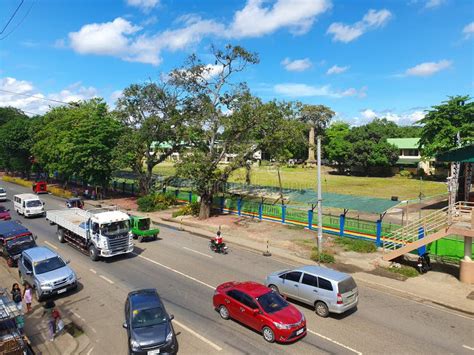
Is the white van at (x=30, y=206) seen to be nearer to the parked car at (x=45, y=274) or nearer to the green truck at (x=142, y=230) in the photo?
the green truck at (x=142, y=230)

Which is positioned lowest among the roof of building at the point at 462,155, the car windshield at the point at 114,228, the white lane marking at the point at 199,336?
the white lane marking at the point at 199,336

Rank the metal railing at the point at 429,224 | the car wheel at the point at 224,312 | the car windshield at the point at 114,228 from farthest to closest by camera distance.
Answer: the car windshield at the point at 114,228, the metal railing at the point at 429,224, the car wheel at the point at 224,312

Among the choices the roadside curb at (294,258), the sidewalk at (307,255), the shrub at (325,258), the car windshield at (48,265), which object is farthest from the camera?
the shrub at (325,258)

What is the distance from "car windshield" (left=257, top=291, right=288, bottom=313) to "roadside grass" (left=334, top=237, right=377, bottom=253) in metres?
12.7

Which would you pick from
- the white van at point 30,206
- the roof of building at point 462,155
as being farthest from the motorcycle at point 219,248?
the white van at point 30,206

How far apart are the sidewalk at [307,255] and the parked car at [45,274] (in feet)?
41.3

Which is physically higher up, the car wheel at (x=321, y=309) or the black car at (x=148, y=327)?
the black car at (x=148, y=327)

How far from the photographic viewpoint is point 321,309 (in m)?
14.8

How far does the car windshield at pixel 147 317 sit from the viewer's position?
1209 centimetres

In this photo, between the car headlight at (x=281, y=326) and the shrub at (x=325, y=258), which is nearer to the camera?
the car headlight at (x=281, y=326)

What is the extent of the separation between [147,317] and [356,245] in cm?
1694

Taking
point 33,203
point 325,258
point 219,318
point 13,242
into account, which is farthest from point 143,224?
point 33,203

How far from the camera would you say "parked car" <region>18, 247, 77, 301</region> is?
16406 mm

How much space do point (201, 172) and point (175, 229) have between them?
18.3 feet
